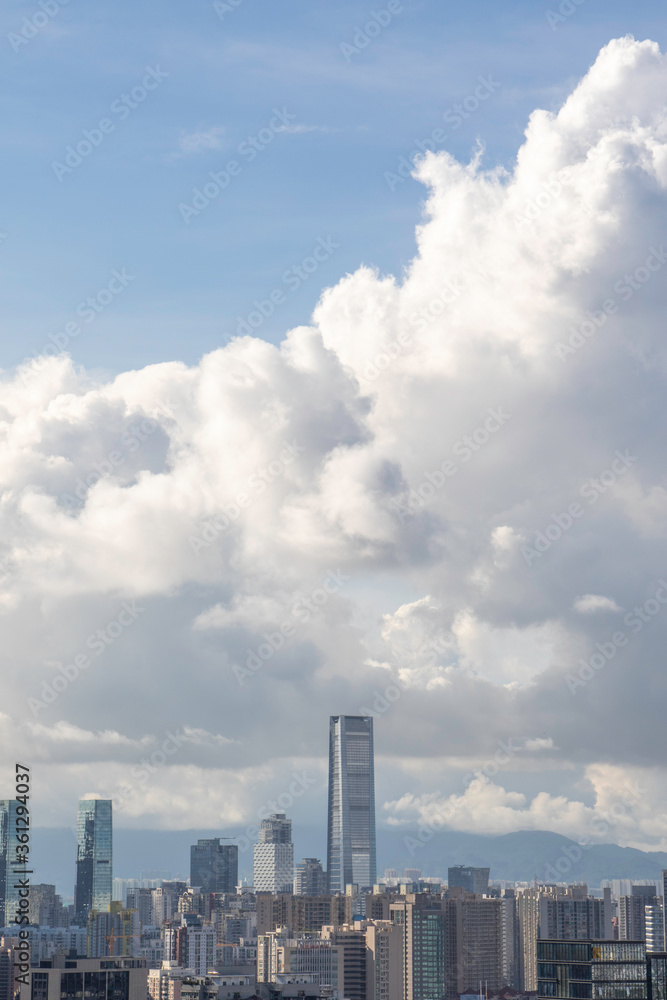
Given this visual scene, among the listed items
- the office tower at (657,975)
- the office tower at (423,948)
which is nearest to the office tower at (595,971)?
the office tower at (657,975)

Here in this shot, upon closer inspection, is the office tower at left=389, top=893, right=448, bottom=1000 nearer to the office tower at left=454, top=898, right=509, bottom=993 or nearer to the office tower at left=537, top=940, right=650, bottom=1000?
the office tower at left=454, top=898, right=509, bottom=993

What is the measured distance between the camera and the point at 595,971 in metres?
89.8

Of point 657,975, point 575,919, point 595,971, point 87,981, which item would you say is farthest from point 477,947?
point 595,971

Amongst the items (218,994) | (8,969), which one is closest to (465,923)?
(8,969)

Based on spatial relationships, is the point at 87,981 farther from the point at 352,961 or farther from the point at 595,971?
the point at 352,961

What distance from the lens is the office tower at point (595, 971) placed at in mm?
89375

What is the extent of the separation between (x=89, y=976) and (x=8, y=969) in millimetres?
64775

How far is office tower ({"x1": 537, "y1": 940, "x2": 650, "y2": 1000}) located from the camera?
89375 millimetres

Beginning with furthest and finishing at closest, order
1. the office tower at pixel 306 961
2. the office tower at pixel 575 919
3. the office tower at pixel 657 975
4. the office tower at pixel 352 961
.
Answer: the office tower at pixel 575 919 < the office tower at pixel 352 961 < the office tower at pixel 306 961 < the office tower at pixel 657 975

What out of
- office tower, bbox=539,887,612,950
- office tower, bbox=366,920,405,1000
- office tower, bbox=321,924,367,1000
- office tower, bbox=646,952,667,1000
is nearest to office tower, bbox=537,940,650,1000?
office tower, bbox=646,952,667,1000

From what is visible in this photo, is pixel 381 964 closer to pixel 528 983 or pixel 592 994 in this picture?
pixel 528 983

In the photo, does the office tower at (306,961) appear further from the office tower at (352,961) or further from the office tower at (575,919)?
the office tower at (575,919)

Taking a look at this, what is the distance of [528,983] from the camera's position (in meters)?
195

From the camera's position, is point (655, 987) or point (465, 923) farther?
point (465, 923)
